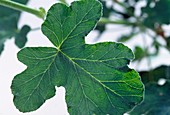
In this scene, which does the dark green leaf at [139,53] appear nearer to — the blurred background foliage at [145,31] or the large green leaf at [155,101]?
the blurred background foliage at [145,31]

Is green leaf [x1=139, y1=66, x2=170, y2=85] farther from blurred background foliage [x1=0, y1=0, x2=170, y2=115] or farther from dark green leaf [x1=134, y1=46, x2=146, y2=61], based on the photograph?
dark green leaf [x1=134, y1=46, x2=146, y2=61]

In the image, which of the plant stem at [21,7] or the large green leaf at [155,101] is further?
the large green leaf at [155,101]

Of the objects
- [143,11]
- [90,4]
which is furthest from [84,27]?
[143,11]

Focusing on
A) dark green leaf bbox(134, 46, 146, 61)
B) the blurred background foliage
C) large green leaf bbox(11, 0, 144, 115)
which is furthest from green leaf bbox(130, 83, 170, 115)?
dark green leaf bbox(134, 46, 146, 61)

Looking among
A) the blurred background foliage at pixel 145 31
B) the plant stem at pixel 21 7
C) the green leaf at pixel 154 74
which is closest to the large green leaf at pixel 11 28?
the blurred background foliage at pixel 145 31

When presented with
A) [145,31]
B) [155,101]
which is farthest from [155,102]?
[145,31]

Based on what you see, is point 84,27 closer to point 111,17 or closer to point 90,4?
A: point 90,4

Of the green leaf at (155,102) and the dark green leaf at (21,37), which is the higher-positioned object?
the dark green leaf at (21,37)
